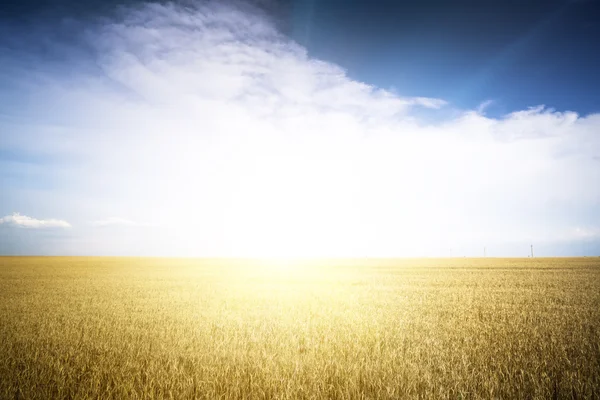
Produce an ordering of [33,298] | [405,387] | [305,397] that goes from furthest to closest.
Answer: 1. [33,298]
2. [405,387]
3. [305,397]

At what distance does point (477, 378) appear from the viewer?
6.05 m

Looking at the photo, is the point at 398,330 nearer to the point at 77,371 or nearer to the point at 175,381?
the point at 175,381

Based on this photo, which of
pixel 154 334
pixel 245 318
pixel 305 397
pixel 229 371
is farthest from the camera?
pixel 245 318

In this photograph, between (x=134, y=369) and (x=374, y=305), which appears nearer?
(x=134, y=369)

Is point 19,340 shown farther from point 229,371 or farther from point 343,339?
point 343,339

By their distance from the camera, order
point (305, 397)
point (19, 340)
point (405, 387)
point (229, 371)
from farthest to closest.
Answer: point (19, 340) < point (229, 371) < point (405, 387) < point (305, 397)

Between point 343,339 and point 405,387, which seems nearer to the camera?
point 405,387

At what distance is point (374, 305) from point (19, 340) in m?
13.0

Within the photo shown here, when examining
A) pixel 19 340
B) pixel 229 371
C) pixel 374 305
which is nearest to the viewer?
pixel 229 371

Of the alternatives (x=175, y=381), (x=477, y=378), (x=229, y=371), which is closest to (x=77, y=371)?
(x=175, y=381)

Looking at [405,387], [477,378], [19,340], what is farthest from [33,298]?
[477,378]

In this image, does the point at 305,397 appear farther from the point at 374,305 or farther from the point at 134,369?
the point at 374,305

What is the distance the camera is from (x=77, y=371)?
21.3 ft

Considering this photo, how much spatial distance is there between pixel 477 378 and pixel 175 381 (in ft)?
19.3
